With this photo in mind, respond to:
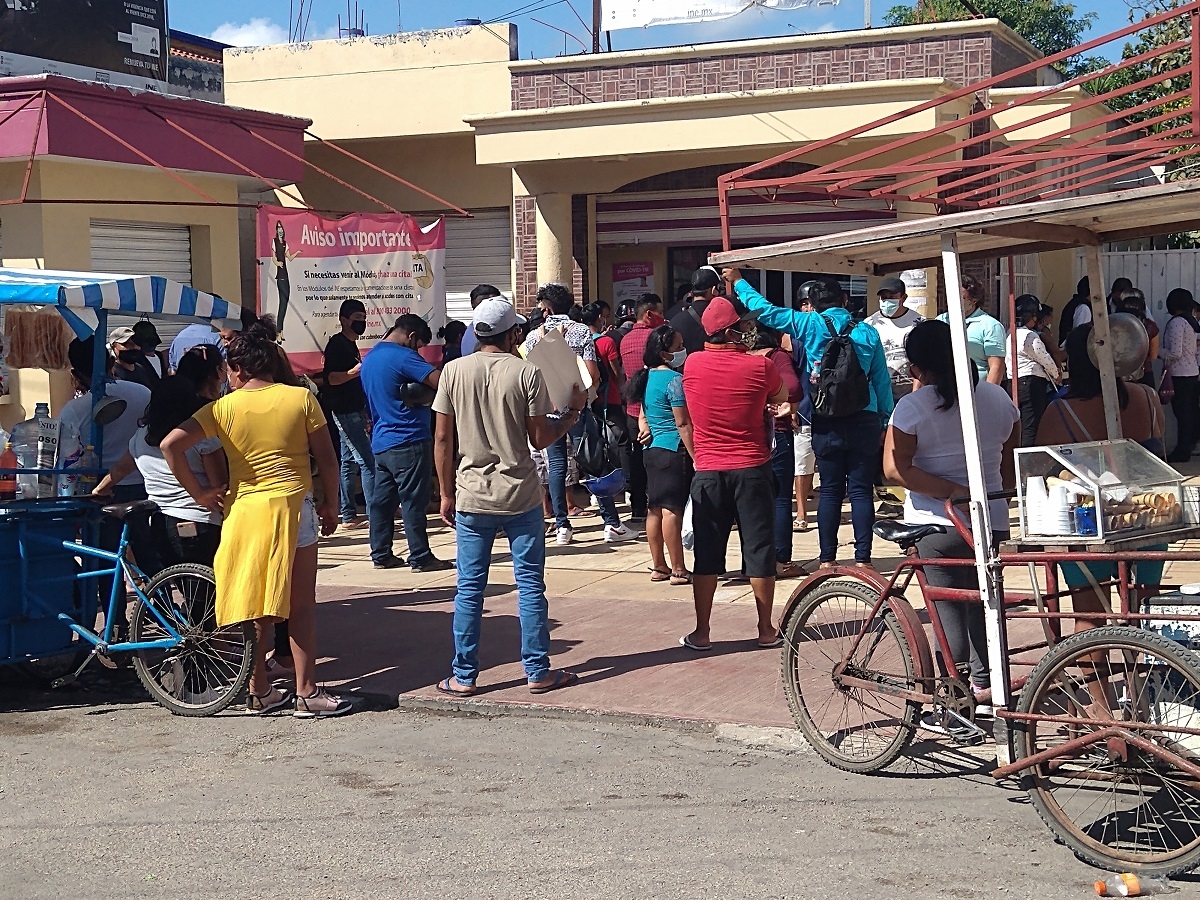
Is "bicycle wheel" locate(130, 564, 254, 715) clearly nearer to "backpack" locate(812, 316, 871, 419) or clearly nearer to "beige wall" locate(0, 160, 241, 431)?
"backpack" locate(812, 316, 871, 419)

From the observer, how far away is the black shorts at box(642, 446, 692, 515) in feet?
29.7

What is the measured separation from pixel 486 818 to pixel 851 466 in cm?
459

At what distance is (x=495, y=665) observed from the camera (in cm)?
761

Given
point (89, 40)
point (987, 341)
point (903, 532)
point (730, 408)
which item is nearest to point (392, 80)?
point (89, 40)

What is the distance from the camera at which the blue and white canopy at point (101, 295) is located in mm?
7016

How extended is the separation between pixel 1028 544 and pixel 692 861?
5.36 feet

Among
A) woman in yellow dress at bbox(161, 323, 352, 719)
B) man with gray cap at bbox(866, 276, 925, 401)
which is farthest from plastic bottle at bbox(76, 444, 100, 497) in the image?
man with gray cap at bbox(866, 276, 925, 401)

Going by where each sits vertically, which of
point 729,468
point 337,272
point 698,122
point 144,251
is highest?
point 698,122

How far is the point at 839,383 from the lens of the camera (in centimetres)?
890

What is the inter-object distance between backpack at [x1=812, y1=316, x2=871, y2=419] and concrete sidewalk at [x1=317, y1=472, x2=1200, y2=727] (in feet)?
4.14

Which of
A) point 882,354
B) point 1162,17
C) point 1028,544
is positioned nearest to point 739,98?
point 882,354

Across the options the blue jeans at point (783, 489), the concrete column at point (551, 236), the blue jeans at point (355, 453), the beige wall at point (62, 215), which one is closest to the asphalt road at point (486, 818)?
the blue jeans at point (783, 489)

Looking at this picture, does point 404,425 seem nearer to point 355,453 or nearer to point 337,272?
point 355,453

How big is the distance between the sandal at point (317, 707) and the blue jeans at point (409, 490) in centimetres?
329
